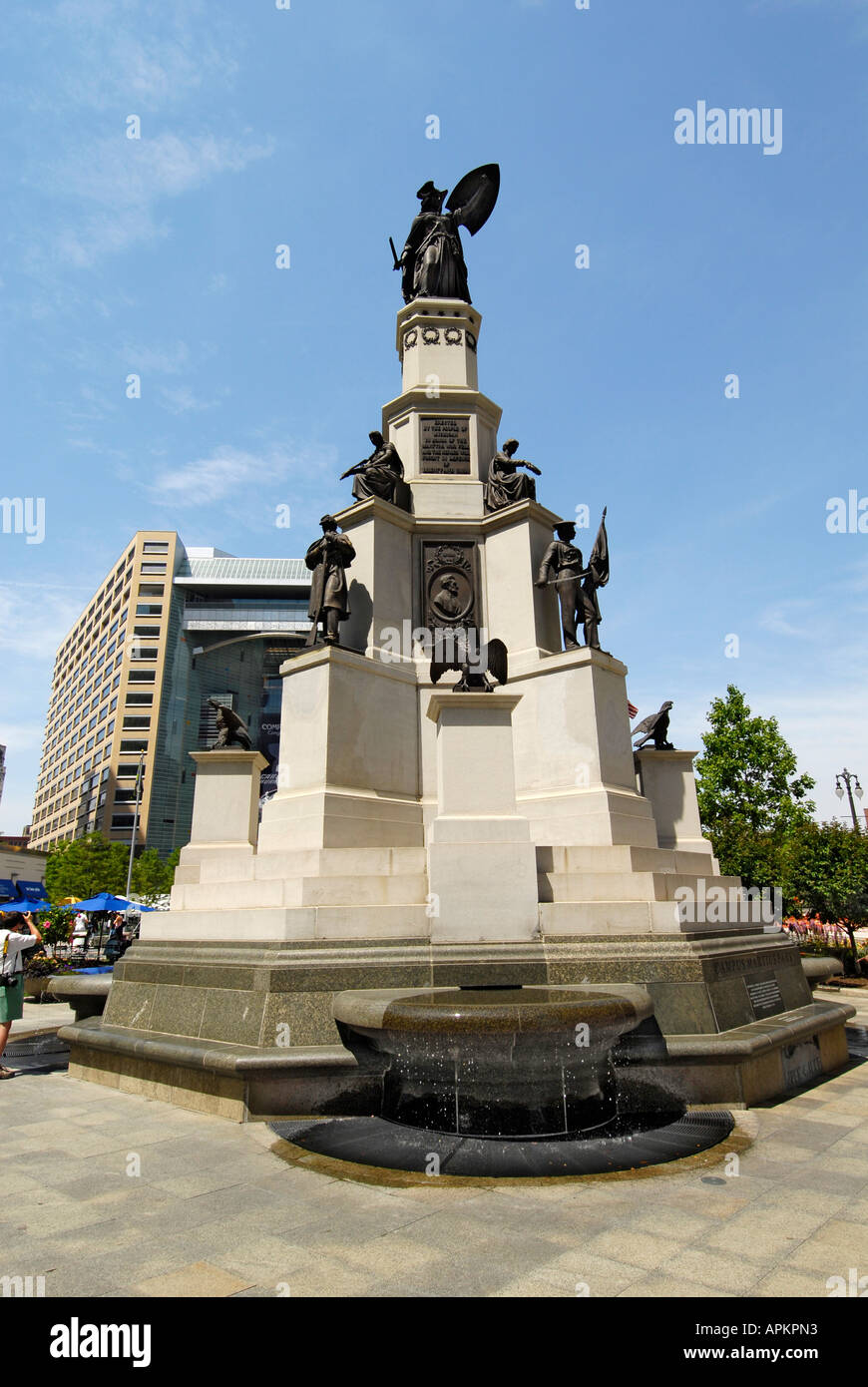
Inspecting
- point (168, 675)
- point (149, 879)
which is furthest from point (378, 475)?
point (168, 675)

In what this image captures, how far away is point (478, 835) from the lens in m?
8.48

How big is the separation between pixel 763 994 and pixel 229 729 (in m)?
9.41

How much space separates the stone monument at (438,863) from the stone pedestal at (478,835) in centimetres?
3

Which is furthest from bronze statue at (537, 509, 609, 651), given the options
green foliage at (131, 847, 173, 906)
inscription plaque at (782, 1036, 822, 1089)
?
green foliage at (131, 847, 173, 906)

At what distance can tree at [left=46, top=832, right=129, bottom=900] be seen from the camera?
6381 cm

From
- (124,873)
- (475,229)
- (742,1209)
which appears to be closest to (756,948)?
(742,1209)

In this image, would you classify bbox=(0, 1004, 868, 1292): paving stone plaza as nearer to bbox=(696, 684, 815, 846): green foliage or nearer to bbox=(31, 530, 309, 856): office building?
bbox=(696, 684, 815, 846): green foliage

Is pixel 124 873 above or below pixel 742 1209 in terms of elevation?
above

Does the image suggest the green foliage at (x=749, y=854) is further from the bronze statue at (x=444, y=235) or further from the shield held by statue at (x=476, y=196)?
the shield held by statue at (x=476, y=196)

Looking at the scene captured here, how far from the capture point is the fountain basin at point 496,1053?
5.26 metres

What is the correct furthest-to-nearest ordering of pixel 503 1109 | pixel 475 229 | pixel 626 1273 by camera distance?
pixel 475 229 → pixel 503 1109 → pixel 626 1273
